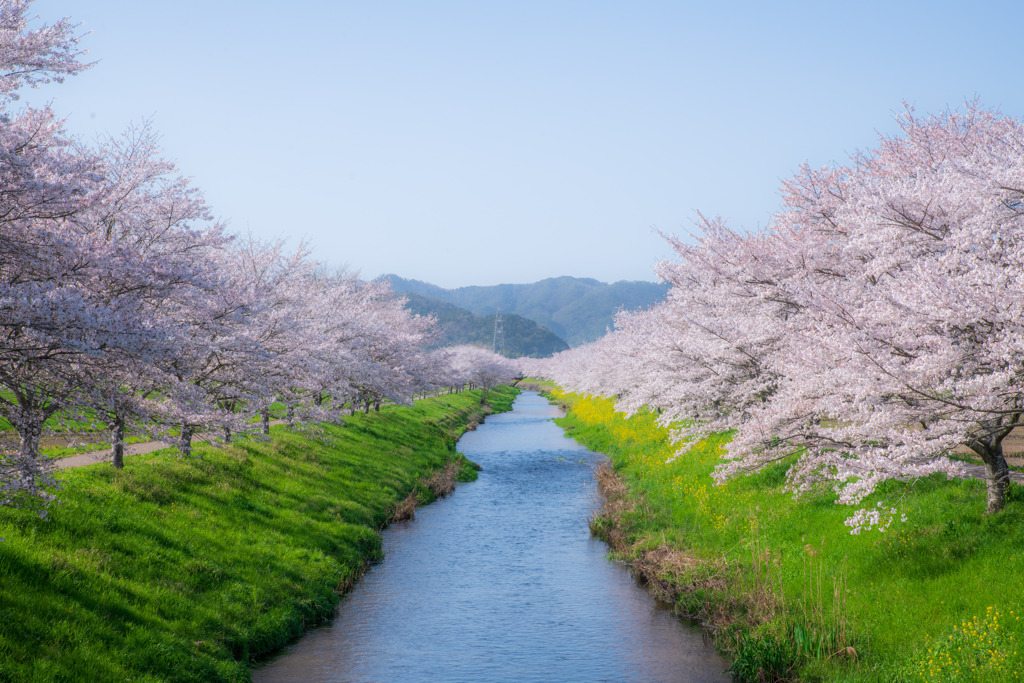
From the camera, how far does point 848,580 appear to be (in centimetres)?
1531

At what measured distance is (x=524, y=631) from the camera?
687 inches

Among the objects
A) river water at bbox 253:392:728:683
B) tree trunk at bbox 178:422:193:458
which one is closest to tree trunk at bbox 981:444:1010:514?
river water at bbox 253:392:728:683

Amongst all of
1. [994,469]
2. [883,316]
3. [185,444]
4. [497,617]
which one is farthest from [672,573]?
[185,444]

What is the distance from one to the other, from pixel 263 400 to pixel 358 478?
10347 mm

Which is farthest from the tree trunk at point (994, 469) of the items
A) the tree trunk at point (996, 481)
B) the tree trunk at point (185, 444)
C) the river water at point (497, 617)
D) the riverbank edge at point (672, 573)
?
the tree trunk at point (185, 444)

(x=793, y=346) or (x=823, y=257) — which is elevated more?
(x=823, y=257)

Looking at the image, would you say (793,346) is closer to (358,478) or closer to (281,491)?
(281,491)

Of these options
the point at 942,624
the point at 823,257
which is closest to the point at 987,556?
the point at 942,624

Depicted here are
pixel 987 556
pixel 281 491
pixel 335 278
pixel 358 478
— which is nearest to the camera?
pixel 987 556

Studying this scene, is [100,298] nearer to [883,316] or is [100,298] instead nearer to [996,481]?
[883,316]

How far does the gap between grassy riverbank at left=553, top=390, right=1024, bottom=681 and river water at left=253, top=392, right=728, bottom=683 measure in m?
1.20

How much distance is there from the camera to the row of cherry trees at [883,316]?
11.4 metres

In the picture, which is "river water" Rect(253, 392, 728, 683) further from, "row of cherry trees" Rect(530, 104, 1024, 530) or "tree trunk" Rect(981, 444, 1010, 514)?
"tree trunk" Rect(981, 444, 1010, 514)

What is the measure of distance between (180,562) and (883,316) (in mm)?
16305
